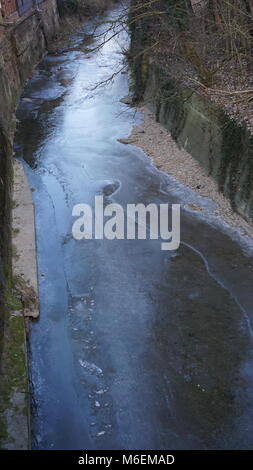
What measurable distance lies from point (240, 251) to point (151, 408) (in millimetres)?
4041

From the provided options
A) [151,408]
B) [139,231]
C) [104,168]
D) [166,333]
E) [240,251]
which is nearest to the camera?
[151,408]

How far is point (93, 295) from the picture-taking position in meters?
8.80

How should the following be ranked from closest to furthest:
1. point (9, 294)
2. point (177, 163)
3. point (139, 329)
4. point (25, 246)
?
1. point (139, 329)
2. point (9, 294)
3. point (25, 246)
4. point (177, 163)

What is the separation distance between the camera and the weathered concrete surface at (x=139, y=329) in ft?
21.2

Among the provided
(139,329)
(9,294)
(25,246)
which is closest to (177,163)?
(25,246)

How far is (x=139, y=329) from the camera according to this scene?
26.3 feet

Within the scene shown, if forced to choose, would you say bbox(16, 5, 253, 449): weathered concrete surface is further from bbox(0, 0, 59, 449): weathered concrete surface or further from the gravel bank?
bbox(0, 0, 59, 449): weathered concrete surface

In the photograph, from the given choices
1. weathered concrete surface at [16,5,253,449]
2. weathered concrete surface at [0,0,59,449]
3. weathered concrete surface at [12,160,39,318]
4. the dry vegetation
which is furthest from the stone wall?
the dry vegetation

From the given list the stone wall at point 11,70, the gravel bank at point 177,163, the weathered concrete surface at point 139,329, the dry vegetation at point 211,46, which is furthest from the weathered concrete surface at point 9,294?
the dry vegetation at point 211,46

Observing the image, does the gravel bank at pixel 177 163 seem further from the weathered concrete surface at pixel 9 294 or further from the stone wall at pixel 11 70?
the stone wall at pixel 11 70

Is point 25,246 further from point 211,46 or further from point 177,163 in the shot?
point 211,46

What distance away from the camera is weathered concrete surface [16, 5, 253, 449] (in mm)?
6473

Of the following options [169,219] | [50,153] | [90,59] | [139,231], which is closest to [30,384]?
[139,231]
